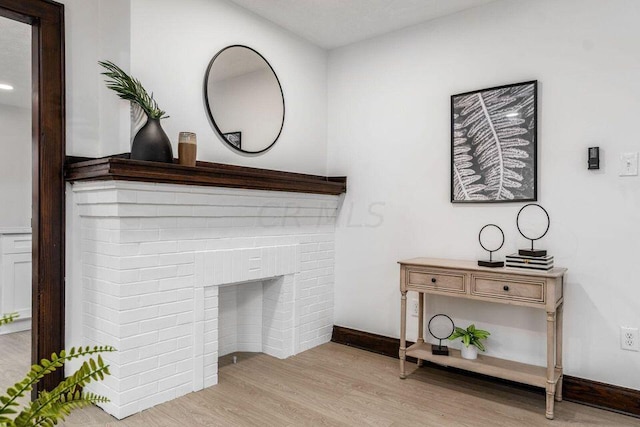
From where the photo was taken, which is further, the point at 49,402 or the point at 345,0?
the point at 345,0

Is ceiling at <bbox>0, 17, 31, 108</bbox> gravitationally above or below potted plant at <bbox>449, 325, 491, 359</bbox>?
above

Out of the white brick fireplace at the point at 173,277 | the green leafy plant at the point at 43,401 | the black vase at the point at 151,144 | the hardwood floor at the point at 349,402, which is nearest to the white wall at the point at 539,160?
the hardwood floor at the point at 349,402

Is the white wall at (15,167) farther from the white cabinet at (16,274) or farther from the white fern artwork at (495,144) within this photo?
the white fern artwork at (495,144)

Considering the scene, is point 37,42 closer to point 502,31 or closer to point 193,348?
point 193,348

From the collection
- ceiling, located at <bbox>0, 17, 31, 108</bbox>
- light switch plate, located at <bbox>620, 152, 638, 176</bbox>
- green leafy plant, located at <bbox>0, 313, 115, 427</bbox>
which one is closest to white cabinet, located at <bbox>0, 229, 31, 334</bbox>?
ceiling, located at <bbox>0, 17, 31, 108</bbox>

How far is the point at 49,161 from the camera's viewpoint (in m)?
2.27

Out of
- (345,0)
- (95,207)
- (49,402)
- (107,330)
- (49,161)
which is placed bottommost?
(107,330)

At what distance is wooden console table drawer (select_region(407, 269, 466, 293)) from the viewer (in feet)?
8.43

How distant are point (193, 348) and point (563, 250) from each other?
230 cm

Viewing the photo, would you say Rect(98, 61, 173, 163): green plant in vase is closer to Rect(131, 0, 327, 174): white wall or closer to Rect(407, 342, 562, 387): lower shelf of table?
Rect(131, 0, 327, 174): white wall

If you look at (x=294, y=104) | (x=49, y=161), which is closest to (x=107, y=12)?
(x=49, y=161)

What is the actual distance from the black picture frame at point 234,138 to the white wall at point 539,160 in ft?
3.21

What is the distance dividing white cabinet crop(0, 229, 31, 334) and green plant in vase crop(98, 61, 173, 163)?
2546 mm

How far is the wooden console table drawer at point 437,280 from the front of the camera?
8.43ft
